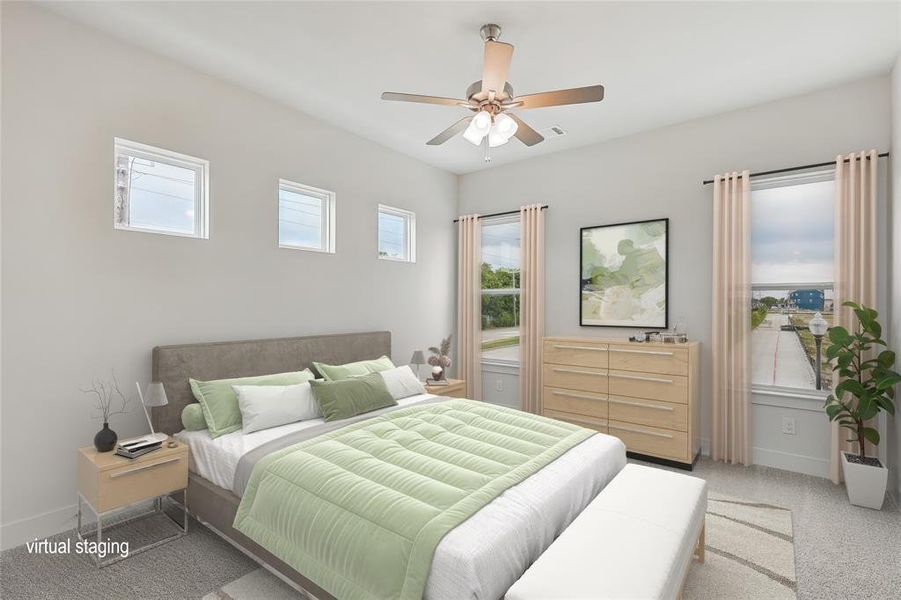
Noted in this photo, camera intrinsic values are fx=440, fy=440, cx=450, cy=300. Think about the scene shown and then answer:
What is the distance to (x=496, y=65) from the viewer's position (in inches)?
87.6

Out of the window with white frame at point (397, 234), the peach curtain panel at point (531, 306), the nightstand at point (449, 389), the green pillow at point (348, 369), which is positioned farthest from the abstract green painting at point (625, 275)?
the green pillow at point (348, 369)

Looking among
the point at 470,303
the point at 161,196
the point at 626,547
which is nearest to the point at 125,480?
the point at 161,196

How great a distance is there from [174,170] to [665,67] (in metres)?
3.57

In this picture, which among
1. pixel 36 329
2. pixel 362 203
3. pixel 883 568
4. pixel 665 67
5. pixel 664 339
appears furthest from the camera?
pixel 362 203

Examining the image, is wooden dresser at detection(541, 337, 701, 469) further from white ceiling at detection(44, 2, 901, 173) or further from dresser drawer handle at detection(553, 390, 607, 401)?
white ceiling at detection(44, 2, 901, 173)

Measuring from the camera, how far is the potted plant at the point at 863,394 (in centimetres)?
289

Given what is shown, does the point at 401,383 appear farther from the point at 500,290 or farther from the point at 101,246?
the point at 101,246

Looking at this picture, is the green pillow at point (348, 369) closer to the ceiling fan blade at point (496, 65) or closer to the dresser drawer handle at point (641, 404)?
the dresser drawer handle at point (641, 404)

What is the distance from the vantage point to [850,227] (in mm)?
3273

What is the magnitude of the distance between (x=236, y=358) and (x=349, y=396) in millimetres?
905

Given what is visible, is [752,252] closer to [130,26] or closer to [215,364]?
[215,364]

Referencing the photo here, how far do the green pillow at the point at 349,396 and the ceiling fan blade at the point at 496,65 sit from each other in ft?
7.09

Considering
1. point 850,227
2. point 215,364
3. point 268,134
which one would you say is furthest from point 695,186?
point 215,364

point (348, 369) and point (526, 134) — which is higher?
point (526, 134)
